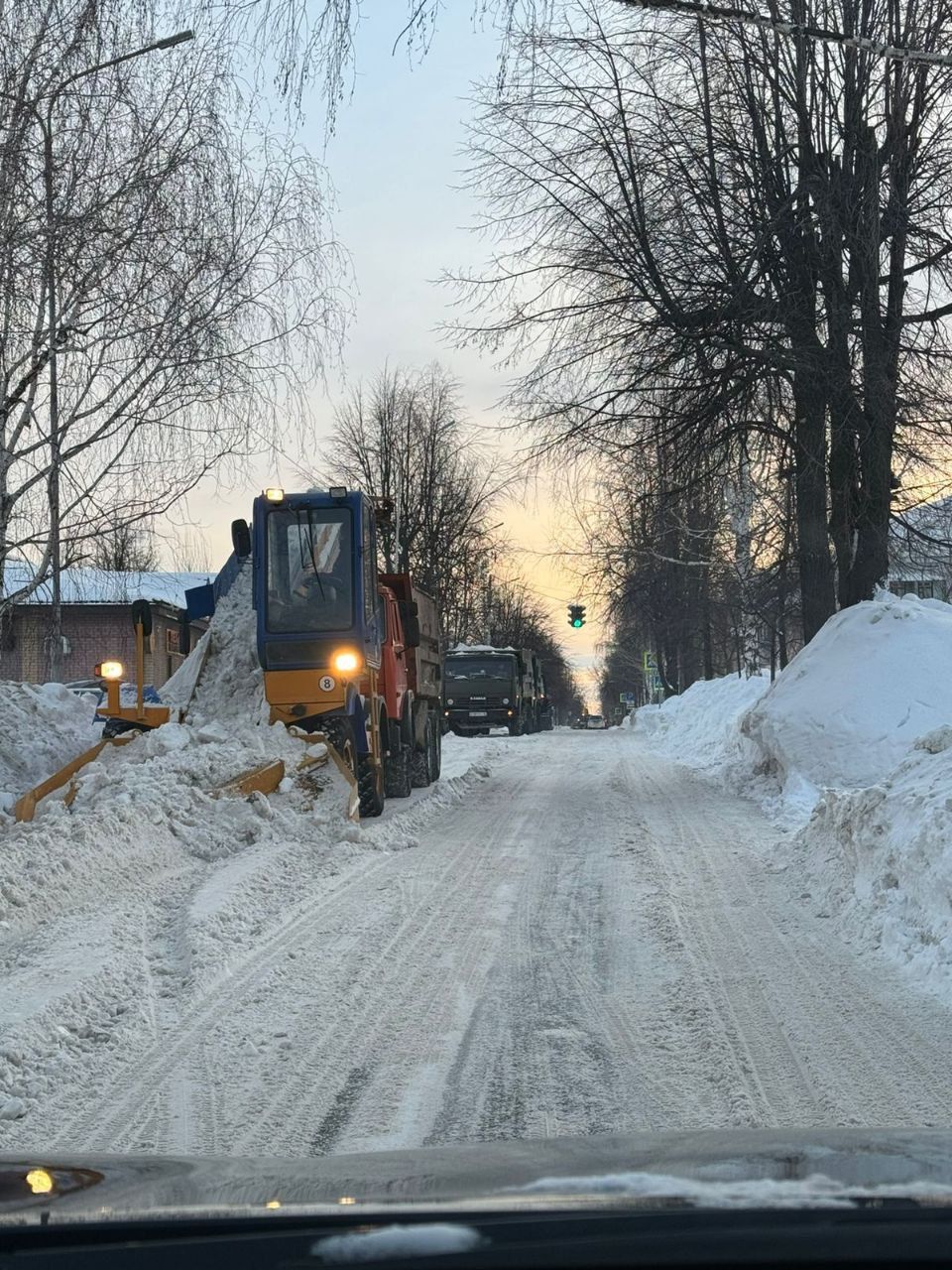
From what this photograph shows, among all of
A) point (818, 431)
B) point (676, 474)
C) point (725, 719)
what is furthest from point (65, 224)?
point (725, 719)

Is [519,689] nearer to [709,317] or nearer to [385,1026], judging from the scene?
[709,317]

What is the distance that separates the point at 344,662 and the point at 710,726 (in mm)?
17563

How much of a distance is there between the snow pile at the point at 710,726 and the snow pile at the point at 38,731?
8830 mm

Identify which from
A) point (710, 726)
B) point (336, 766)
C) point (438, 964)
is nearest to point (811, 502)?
point (336, 766)

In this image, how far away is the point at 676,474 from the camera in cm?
1524

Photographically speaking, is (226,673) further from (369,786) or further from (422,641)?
(422,641)

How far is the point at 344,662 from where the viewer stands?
1332 centimetres

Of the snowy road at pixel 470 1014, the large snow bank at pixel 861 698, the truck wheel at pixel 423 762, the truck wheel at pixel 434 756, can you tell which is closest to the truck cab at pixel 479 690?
the truck wheel at pixel 434 756

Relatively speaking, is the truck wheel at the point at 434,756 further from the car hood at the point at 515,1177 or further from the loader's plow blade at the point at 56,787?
the car hood at the point at 515,1177

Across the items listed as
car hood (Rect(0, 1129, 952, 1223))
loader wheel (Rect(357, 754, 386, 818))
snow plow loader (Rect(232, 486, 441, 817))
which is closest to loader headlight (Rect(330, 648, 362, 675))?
snow plow loader (Rect(232, 486, 441, 817))

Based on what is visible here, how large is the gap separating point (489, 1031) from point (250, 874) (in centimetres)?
385

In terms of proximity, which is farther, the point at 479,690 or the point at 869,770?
the point at 479,690

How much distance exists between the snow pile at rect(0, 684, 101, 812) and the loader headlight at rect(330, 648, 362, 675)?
13.2 feet

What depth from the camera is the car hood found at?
1750 millimetres
